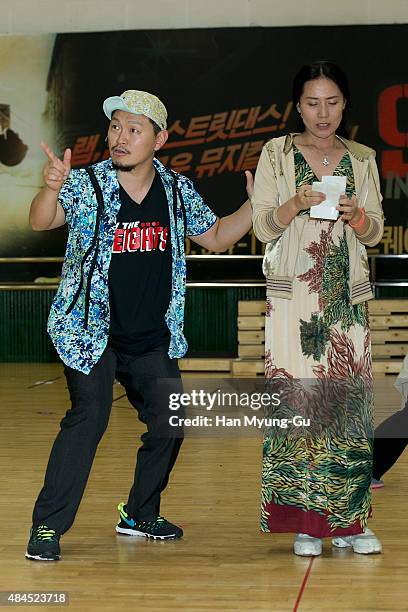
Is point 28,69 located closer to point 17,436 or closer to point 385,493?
point 17,436

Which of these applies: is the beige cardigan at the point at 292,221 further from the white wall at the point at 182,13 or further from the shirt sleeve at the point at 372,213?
the white wall at the point at 182,13

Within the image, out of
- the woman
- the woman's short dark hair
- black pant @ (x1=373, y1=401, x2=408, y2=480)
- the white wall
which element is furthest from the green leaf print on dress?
the white wall

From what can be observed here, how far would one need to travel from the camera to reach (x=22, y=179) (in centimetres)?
1256

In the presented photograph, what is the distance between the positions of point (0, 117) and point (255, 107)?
9.11 feet

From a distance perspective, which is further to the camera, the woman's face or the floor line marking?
the woman's face

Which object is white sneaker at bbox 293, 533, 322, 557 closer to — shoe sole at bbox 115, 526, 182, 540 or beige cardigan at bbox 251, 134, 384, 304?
shoe sole at bbox 115, 526, 182, 540

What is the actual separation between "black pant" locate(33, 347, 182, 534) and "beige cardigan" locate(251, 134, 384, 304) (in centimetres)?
60

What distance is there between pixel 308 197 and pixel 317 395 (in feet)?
2.48

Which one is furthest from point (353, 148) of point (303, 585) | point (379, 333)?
point (379, 333)

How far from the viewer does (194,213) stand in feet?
15.3

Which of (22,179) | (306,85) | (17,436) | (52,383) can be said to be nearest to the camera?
(306,85)

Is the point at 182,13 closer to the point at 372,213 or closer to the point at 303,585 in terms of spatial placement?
the point at 372,213

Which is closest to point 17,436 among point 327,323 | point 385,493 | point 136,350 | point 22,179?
point 385,493

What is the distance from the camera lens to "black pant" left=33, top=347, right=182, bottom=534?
4305mm
